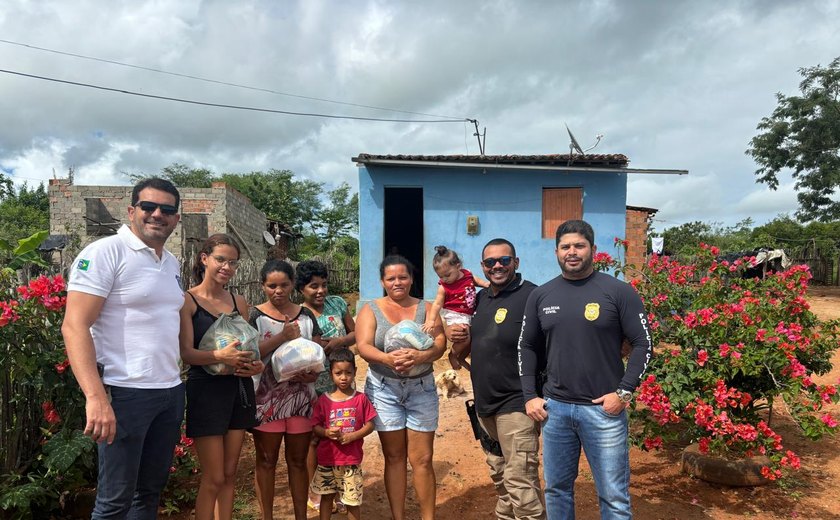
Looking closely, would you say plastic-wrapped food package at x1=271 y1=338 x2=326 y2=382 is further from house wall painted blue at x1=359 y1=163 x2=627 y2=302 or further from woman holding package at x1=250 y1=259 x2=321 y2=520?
house wall painted blue at x1=359 y1=163 x2=627 y2=302

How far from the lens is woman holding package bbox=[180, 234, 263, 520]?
2.48 meters

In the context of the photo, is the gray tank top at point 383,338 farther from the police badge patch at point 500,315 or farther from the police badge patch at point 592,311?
the police badge patch at point 592,311

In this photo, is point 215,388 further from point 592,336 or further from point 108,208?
point 108,208

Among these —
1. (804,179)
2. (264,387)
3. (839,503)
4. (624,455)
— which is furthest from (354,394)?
(804,179)

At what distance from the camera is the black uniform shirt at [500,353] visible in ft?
8.92

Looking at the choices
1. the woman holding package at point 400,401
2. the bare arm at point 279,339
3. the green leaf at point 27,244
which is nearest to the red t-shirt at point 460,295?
the woman holding package at point 400,401

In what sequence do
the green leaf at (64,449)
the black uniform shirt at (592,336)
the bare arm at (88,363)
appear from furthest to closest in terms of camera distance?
the green leaf at (64,449), the black uniform shirt at (592,336), the bare arm at (88,363)

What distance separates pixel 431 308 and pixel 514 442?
0.89m

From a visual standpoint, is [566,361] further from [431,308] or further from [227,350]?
[227,350]

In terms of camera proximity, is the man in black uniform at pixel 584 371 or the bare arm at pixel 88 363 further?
the man in black uniform at pixel 584 371

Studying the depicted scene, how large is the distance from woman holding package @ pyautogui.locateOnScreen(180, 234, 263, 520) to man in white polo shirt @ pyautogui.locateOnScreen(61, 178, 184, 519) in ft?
0.67

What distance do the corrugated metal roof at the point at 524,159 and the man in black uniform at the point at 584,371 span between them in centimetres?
732

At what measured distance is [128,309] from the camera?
2.11 metres

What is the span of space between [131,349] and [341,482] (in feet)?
4.78
